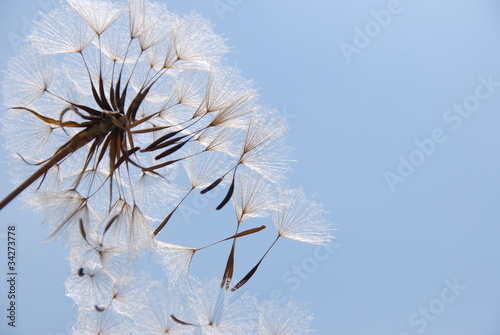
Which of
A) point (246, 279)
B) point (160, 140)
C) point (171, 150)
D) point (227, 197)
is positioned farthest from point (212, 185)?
point (246, 279)

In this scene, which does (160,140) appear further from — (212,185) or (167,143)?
(212,185)

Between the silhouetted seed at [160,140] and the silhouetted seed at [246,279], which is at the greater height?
the silhouetted seed at [160,140]

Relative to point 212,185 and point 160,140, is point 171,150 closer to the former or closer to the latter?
point 160,140

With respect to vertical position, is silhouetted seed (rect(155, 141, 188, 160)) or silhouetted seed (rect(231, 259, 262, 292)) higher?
silhouetted seed (rect(155, 141, 188, 160))

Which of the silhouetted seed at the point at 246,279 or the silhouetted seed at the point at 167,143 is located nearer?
the silhouetted seed at the point at 246,279

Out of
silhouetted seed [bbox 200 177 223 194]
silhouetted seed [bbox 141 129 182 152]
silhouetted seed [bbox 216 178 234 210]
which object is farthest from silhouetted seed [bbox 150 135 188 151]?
silhouetted seed [bbox 216 178 234 210]

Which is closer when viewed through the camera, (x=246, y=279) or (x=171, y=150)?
(x=246, y=279)

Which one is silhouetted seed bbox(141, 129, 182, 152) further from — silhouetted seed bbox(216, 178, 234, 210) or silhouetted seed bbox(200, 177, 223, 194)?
silhouetted seed bbox(216, 178, 234, 210)

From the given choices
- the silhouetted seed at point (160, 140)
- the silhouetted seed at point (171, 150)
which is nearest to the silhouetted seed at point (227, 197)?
the silhouetted seed at point (171, 150)

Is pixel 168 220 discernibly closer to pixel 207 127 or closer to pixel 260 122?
pixel 207 127

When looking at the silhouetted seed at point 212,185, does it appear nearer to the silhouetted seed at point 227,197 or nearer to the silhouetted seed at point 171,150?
the silhouetted seed at point 227,197

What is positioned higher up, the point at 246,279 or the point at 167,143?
the point at 167,143
